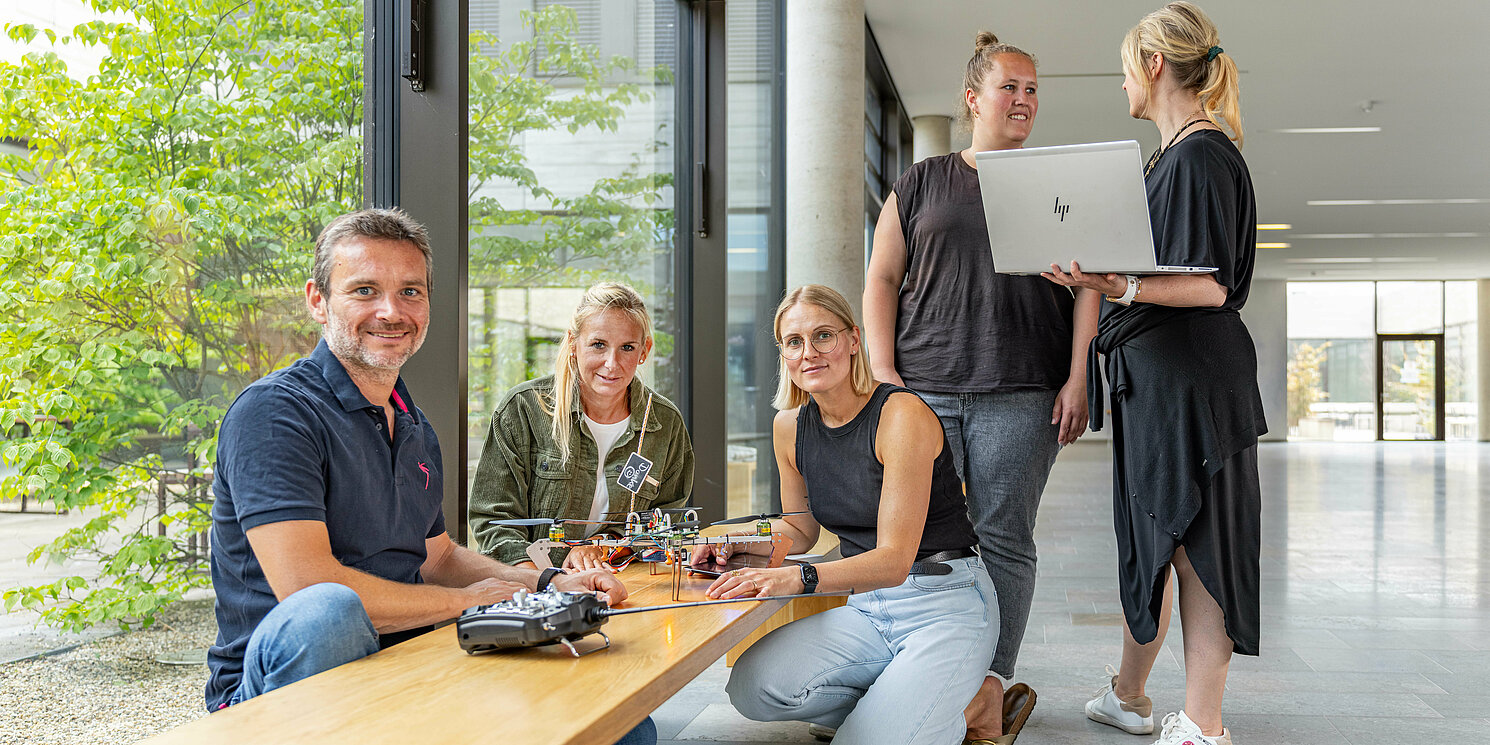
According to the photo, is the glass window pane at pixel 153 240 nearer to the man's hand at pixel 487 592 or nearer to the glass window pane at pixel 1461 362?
the man's hand at pixel 487 592

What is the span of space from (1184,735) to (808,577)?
3.43 ft

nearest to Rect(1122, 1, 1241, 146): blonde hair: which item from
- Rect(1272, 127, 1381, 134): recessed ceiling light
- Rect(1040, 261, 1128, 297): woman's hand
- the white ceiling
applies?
Rect(1040, 261, 1128, 297): woman's hand

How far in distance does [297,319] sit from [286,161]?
0.35m

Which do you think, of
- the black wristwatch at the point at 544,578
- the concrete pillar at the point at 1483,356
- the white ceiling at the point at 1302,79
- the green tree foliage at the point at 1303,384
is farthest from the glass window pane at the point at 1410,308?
the black wristwatch at the point at 544,578

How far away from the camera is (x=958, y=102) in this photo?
296 cm

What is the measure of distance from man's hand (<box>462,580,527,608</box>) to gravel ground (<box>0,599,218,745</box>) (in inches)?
36.2

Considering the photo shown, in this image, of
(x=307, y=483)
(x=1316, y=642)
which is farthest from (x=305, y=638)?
(x=1316, y=642)

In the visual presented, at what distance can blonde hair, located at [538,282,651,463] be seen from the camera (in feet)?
8.32

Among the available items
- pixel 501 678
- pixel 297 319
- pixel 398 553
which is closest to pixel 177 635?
pixel 297 319

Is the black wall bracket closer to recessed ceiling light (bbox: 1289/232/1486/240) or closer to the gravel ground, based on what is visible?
the gravel ground

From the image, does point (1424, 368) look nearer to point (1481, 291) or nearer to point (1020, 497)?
point (1481, 291)

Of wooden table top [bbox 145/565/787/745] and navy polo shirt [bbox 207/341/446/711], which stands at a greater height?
navy polo shirt [bbox 207/341/446/711]

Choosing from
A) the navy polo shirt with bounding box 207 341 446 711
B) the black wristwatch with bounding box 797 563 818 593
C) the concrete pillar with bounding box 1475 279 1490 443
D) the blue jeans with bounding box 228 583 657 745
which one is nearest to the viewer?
the blue jeans with bounding box 228 583 657 745

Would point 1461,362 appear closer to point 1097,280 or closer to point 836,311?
point 1097,280
